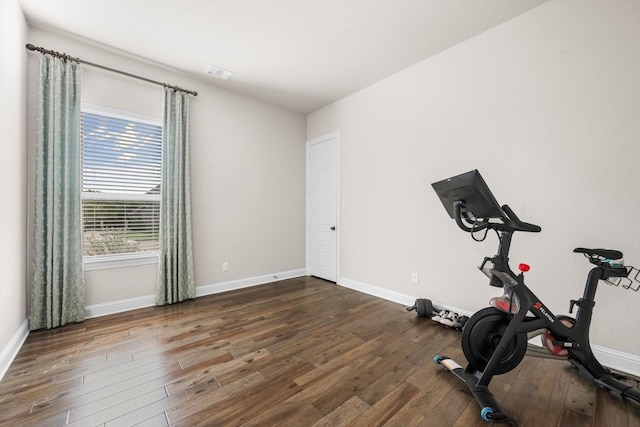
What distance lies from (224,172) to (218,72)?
4.25 feet

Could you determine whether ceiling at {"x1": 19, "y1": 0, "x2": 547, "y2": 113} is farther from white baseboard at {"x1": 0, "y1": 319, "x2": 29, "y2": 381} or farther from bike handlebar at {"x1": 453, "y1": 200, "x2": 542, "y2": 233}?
white baseboard at {"x1": 0, "y1": 319, "x2": 29, "y2": 381}

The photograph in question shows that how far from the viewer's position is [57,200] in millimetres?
2602

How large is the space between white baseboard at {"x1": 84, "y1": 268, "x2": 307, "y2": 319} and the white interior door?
18.8 inches

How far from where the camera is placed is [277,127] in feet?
14.6

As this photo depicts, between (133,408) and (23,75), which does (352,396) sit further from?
(23,75)

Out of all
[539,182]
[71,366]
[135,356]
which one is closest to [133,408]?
[135,356]

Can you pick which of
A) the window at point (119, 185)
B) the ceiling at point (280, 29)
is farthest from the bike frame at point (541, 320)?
the window at point (119, 185)

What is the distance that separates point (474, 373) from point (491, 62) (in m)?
2.73

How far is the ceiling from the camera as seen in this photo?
2.30 m

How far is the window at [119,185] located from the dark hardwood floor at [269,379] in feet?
2.62

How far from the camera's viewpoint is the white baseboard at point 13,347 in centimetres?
189

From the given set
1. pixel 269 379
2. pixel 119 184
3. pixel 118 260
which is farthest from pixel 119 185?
pixel 269 379

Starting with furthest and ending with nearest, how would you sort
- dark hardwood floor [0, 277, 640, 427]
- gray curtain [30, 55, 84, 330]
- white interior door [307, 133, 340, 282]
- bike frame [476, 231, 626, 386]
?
white interior door [307, 133, 340, 282]
gray curtain [30, 55, 84, 330]
bike frame [476, 231, 626, 386]
dark hardwood floor [0, 277, 640, 427]

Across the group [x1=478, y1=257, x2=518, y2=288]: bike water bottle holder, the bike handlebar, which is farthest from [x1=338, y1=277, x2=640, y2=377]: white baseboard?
the bike handlebar
